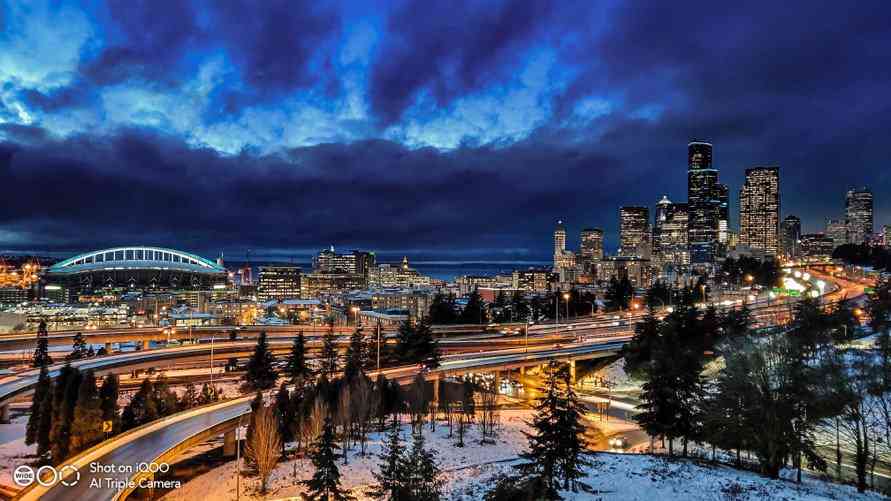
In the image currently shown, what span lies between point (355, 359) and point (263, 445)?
62.4 feet

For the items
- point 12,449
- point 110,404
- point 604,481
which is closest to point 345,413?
point 110,404

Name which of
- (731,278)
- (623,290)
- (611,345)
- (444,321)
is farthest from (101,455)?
(731,278)

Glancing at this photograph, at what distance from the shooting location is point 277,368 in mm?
54938

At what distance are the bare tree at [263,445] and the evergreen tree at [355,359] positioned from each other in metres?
10.2

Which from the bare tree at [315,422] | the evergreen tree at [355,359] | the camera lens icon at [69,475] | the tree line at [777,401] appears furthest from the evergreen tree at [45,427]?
the tree line at [777,401]

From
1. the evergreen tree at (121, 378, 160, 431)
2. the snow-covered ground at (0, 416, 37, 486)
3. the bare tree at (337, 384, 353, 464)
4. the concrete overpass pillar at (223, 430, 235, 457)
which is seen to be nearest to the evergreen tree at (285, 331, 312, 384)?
the bare tree at (337, 384, 353, 464)

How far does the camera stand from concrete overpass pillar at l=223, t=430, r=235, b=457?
3369 centimetres

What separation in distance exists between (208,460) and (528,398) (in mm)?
29690

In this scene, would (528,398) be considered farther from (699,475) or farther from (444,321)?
(444,321)

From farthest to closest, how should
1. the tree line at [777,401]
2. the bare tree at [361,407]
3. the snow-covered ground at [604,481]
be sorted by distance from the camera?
the bare tree at [361,407]
the tree line at [777,401]
the snow-covered ground at [604,481]

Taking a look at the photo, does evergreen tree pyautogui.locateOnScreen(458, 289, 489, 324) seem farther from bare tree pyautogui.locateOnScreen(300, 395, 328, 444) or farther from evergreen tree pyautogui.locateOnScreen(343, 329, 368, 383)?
bare tree pyautogui.locateOnScreen(300, 395, 328, 444)

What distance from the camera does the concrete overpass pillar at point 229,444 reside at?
33.7 meters

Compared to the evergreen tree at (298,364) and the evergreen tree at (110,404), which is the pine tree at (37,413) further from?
the evergreen tree at (298,364)

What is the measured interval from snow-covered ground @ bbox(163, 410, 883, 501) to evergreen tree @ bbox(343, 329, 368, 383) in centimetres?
599
